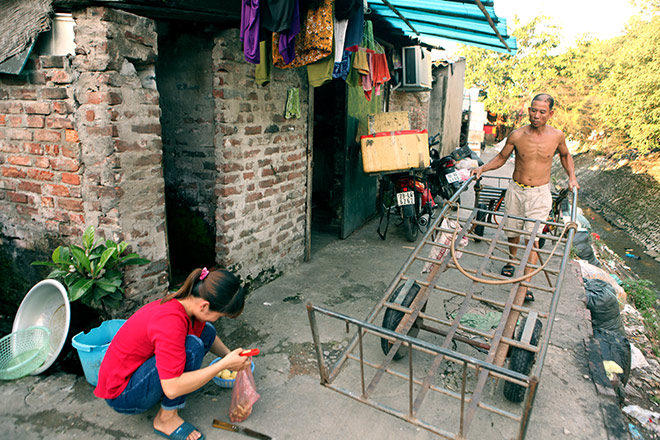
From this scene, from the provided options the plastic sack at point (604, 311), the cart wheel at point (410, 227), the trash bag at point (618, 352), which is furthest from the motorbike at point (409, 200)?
the trash bag at point (618, 352)

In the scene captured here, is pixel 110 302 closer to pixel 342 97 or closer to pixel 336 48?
pixel 336 48

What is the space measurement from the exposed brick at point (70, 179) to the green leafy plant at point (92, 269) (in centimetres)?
37

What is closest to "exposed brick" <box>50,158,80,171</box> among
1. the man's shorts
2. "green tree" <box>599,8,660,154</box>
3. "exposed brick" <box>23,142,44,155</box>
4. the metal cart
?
"exposed brick" <box>23,142,44,155</box>

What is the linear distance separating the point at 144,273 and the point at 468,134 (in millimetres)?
17398

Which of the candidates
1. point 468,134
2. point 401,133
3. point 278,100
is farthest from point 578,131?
point 278,100

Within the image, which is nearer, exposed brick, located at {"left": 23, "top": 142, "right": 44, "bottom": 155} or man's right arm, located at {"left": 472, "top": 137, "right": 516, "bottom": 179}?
exposed brick, located at {"left": 23, "top": 142, "right": 44, "bottom": 155}

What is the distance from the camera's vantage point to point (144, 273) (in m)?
3.25

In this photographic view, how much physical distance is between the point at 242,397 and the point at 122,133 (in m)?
1.94

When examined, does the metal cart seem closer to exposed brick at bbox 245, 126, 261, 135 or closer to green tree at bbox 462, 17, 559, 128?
exposed brick at bbox 245, 126, 261, 135

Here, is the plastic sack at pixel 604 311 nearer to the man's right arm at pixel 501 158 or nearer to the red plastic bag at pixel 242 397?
the man's right arm at pixel 501 158

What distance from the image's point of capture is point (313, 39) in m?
3.36

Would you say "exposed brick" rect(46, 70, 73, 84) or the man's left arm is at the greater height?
"exposed brick" rect(46, 70, 73, 84)

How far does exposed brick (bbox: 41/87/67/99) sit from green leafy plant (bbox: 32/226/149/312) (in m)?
0.93

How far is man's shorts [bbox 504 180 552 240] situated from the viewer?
13.8ft
